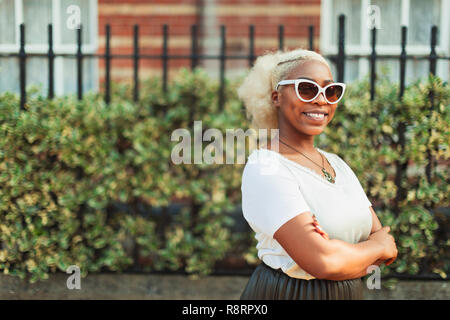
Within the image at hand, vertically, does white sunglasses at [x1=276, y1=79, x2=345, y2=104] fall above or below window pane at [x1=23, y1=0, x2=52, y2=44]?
below

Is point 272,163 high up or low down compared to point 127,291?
up

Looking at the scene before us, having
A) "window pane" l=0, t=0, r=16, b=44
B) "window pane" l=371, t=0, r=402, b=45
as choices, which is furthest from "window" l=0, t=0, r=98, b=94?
"window pane" l=371, t=0, r=402, b=45

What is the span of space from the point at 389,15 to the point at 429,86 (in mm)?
3139

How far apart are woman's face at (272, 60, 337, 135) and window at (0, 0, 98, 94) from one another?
5.11 m

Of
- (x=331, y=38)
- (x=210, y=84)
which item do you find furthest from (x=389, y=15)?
(x=210, y=84)

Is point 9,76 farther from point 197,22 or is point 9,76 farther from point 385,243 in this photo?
point 385,243

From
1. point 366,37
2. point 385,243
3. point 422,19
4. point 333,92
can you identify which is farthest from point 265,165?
point 422,19

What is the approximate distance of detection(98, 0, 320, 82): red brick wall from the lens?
6.22 meters

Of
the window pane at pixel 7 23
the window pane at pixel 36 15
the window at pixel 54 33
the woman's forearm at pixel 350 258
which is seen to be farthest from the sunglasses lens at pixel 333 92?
the window pane at pixel 7 23

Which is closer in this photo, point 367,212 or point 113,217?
point 367,212

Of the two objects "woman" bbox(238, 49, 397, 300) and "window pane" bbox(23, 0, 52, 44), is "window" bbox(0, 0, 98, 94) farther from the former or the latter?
"woman" bbox(238, 49, 397, 300)

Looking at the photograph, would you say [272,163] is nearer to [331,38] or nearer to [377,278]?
[377,278]

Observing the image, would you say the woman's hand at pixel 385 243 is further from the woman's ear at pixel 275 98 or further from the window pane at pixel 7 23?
the window pane at pixel 7 23

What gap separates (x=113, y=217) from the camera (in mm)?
3781
